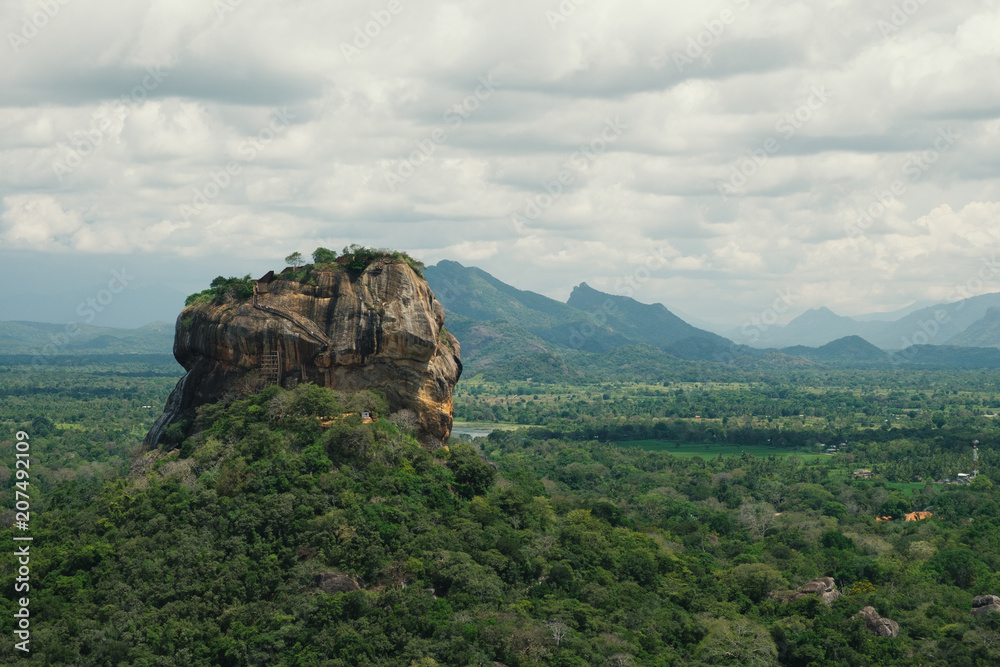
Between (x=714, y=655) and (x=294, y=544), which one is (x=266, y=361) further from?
(x=714, y=655)

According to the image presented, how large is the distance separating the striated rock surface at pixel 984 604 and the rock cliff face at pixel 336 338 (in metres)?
25.1

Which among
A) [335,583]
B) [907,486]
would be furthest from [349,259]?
[907,486]

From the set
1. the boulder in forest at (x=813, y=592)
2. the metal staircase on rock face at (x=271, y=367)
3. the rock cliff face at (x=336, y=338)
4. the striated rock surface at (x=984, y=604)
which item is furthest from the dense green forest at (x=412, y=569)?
the rock cliff face at (x=336, y=338)

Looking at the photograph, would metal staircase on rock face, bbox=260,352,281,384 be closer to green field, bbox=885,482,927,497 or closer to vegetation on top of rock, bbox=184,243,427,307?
vegetation on top of rock, bbox=184,243,427,307

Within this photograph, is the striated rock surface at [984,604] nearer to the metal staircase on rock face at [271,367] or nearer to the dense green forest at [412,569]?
the dense green forest at [412,569]

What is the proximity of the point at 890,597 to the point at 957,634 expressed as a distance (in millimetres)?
5897

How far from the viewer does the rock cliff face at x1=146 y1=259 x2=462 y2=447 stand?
48.2 meters

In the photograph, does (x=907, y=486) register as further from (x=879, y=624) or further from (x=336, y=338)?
(x=336, y=338)

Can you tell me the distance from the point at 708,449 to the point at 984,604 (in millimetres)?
75761

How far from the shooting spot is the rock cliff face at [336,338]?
4819 cm

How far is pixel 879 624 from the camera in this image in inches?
1709

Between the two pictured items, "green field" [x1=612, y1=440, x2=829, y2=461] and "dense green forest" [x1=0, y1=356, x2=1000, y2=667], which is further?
"green field" [x1=612, y1=440, x2=829, y2=461]

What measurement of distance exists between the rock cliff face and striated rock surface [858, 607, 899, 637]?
810 inches

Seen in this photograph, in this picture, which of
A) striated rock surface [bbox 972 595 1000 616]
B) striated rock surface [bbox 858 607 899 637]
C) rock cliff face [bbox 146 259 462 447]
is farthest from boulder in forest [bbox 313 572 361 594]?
striated rock surface [bbox 972 595 1000 616]
